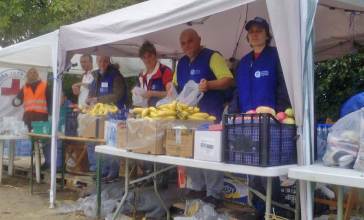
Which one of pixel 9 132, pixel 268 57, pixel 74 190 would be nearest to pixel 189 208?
pixel 268 57

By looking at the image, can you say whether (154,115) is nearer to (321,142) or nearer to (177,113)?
(177,113)

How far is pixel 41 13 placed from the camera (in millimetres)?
12164

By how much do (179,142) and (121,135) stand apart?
2.71ft

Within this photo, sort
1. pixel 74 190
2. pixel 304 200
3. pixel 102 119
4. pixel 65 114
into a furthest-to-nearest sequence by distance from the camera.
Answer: pixel 74 190 < pixel 65 114 < pixel 102 119 < pixel 304 200

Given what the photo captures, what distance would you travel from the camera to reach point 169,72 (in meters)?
5.55

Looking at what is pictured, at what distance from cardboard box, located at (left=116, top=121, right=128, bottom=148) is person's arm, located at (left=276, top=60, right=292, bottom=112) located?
1296mm

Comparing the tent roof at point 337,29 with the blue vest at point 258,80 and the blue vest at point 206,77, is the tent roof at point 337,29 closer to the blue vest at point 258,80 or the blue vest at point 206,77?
the blue vest at point 258,80

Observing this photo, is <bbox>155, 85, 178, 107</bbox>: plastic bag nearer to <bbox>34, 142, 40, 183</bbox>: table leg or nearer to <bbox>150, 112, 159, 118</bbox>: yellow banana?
<bbox>150, 112, 159, 118</bbox>: yellow banana

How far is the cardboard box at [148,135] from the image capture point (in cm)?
378

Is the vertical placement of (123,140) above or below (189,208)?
above

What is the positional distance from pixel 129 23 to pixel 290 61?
1.67 metres

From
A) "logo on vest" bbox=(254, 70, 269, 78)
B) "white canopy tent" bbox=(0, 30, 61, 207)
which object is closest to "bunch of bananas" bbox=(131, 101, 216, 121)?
"logo on vest" bbox=(254, 70, 269, 78)

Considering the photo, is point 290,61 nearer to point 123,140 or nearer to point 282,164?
point 282,164

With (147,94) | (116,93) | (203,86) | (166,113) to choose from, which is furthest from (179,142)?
(116,93)
